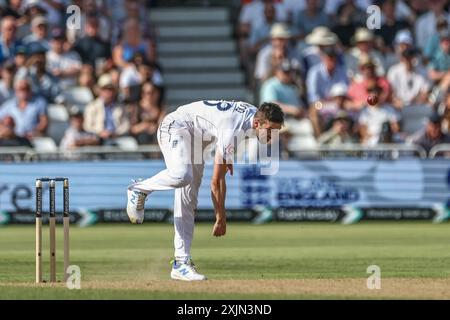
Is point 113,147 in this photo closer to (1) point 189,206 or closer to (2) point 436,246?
(2) point 436,246

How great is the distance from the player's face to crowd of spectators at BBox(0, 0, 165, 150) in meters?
10.5

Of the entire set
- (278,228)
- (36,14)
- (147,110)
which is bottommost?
(278,228)

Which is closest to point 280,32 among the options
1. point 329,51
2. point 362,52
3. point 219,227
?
point 329,51

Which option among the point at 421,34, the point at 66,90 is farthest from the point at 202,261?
the point at 421,34

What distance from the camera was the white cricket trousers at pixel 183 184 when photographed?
1300 centimetres

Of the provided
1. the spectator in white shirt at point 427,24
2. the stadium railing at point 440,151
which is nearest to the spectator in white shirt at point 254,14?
the spectator in white shirt at point 427,24

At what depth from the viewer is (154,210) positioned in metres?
22.7

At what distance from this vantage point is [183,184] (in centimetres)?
1295

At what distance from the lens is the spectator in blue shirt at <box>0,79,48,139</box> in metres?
23.4

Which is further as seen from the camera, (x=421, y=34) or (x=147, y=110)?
(x=421, y=34)

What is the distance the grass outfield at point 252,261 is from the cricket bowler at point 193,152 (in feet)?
1.87

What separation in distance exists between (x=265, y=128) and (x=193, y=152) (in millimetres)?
874
